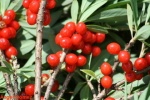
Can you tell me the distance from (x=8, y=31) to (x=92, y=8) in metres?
0.38

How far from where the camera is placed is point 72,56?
51.9 inches

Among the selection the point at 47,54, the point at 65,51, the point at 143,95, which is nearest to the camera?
the point at 143,95

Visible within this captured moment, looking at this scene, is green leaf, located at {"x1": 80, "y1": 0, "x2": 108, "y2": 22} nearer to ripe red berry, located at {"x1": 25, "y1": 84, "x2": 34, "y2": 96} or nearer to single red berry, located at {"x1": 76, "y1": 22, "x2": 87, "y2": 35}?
single red berry, located at {"x1": 76, "y1": 22, "x2": 87, "y2": 35}

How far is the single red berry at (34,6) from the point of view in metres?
1.29

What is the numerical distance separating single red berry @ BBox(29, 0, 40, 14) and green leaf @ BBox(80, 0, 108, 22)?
0.20 m

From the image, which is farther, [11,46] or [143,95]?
[11,46]

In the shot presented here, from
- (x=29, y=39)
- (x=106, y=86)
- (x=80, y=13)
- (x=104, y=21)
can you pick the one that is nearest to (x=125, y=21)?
(x=104, y=21)

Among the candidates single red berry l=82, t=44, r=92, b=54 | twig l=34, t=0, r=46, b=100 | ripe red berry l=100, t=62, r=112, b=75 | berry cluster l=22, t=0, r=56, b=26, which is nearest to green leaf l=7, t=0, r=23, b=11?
berry cluster l=22, t=0, r=56, b=26

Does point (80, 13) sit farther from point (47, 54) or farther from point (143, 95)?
point (143, 95)

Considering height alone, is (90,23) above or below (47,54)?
above

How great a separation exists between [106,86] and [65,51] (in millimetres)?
223

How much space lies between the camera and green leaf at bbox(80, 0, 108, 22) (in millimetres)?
1347

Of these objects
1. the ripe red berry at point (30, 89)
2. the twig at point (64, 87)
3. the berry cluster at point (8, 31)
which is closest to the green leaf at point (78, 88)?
the twig at point (64, 87)

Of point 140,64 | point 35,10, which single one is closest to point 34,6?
point 35,10
